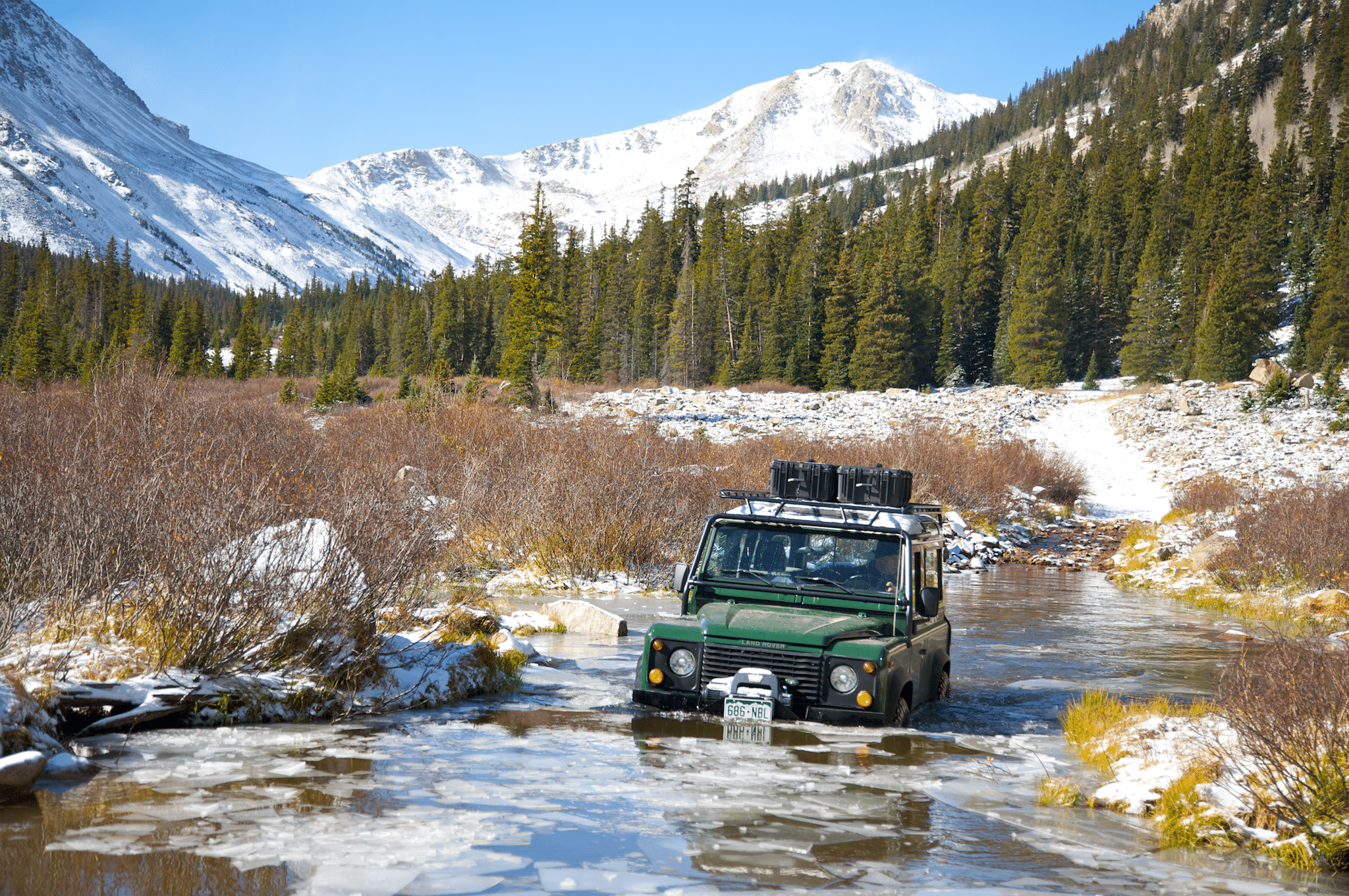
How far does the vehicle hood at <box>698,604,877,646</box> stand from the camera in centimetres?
790

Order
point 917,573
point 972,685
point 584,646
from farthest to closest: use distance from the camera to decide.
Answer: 1. point 584,646
2. point 972,685
3. point 917,573

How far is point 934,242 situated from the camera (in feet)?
313

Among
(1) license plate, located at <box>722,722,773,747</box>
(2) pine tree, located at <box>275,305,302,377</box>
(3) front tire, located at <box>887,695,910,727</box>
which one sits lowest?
(1) license plate, located at <box>722,722,773,747</box>

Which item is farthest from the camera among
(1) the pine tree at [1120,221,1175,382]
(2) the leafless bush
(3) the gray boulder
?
(1) the pine tree at [1120,221,1175,382]

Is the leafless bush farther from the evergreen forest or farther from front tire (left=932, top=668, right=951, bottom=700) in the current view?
the evergreen forest

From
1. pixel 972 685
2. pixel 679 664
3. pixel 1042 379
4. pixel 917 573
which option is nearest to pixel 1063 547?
pixel 972 685

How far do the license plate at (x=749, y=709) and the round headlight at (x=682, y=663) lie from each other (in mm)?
397

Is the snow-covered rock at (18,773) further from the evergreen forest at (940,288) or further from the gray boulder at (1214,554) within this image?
the evergreen forest at (940,288)

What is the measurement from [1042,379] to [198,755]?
68090 millimetres

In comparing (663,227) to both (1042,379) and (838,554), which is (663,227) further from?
(838,554)

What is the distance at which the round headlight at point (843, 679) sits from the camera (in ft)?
25.4

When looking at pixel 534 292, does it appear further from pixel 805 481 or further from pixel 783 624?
pixel 783 624

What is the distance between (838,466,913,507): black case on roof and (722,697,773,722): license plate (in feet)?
9.25

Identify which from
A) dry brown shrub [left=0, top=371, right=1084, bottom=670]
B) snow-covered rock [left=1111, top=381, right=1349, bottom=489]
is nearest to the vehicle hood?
dry brown shrub [left=0, top=371, right=1084, bottom=670]
